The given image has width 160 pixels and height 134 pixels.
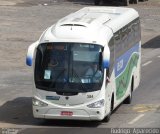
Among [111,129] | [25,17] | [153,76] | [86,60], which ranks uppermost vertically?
[86,60]

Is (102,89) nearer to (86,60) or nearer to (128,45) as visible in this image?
(86,60)

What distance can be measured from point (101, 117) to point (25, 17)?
32.1 meters

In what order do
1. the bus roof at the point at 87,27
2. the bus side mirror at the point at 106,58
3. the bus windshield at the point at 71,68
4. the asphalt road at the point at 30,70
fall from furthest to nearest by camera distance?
the asphalt road at the point at 30,70 → the bus roof at the point at 87,27 → the bus windshield at the point at 71,68 → the bus side mirror at the point at 106,58

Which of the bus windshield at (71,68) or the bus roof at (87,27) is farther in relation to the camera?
the bus roof at (87,27)

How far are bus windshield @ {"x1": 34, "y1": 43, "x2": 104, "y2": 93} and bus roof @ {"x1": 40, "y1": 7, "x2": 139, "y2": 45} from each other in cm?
22

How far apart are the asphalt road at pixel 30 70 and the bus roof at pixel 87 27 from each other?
258 centimetres

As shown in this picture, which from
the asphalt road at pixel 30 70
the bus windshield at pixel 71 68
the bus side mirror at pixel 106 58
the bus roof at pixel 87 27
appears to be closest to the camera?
the bus side mirror at pixel 106 58

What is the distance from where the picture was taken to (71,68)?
21547 mm

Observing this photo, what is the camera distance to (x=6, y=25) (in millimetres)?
48250

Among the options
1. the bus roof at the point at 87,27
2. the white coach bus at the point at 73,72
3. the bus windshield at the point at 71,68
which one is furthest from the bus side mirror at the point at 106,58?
the bus roof at the point at 87,27

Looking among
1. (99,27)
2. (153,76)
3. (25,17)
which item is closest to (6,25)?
(25,17)

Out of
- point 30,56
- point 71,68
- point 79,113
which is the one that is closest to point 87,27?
point 71,68

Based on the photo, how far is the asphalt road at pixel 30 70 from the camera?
22469 mm

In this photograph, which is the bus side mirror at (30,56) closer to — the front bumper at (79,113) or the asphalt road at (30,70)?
the front bumper at (79,113)
